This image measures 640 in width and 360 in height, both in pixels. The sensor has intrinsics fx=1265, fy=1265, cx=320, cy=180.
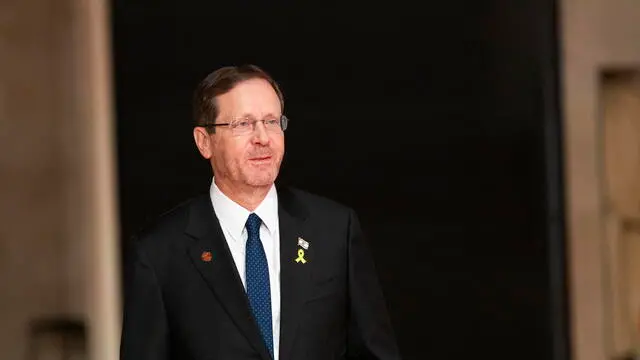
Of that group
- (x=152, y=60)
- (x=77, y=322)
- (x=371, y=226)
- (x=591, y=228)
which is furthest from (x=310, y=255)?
(x=77, y=322)

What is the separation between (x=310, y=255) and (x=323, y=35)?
3.15 m

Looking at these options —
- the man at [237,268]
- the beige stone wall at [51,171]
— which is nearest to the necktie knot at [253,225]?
the man at [237,268]

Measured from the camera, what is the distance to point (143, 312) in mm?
1885

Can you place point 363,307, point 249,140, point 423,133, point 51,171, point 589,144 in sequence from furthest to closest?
point 51,171
point 589,144
point 423,133
point 363,307
point 249,140

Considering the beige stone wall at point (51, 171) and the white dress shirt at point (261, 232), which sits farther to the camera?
the beige stone wall at point (51, 171)

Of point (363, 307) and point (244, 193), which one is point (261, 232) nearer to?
point (244, 193)

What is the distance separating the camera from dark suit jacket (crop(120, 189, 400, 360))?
6.12ft

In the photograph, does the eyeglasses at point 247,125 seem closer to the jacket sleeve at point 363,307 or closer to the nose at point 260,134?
the nose at point 260,134

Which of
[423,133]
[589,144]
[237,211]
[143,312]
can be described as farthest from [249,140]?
[589,144]

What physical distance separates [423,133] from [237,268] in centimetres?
362

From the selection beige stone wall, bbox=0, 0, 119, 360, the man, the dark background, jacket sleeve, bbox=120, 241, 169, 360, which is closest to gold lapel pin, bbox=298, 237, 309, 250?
the man

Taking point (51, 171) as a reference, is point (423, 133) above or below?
above

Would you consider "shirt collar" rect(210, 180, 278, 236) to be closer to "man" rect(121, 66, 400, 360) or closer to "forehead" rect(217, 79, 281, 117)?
"man" rect(121, 66, 400, 360)

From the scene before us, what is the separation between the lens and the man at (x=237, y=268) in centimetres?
186
